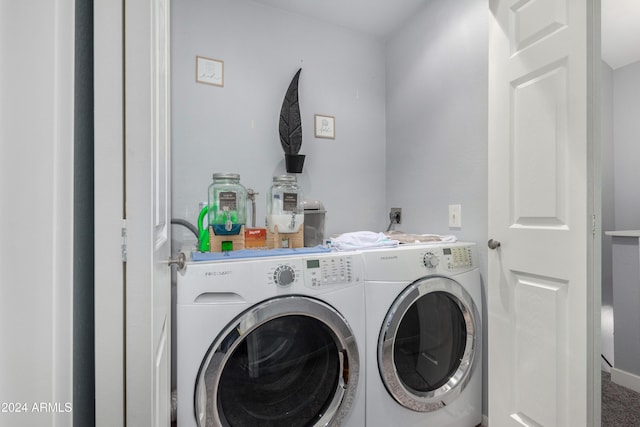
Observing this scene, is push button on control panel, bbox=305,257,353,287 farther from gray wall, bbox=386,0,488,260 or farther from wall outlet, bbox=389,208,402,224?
wall outlet, bbox=389,208,402,224

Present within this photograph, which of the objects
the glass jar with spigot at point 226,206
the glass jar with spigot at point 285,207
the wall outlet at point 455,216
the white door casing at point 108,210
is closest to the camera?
the white door casing at point 108,210

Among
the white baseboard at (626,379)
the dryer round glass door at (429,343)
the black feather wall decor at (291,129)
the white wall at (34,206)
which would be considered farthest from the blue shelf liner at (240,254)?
the white baseboard at (626,379)

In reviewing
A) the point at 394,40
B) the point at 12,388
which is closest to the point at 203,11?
the point at 394,40

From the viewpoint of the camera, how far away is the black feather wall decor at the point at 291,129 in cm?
188

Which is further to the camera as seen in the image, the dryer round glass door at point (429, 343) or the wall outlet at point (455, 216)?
the wall outlet at point (455, 216)

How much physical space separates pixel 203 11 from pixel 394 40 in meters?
1.38

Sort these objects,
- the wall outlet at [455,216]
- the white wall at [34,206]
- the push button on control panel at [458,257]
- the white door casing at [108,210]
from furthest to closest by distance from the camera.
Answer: the wall outlet at [455,216] < the push button on control panel at [458,257] < the white door casing at [108,210] < the white wall at [34,206]

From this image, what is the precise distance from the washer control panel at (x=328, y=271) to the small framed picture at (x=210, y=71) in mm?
1308

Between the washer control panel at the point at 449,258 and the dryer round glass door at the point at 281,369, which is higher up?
the washer control panel at the point at 449,258

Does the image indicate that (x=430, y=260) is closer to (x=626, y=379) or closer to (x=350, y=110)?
(x=350, y=110)

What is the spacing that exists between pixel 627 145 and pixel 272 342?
3.20 m

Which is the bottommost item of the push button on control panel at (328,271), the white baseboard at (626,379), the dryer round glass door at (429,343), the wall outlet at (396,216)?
the white baseboard at (626,379)

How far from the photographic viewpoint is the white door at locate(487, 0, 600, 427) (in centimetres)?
105

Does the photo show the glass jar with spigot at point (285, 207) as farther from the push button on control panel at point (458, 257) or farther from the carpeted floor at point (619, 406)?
the carpeted floor at point (619, 406)
